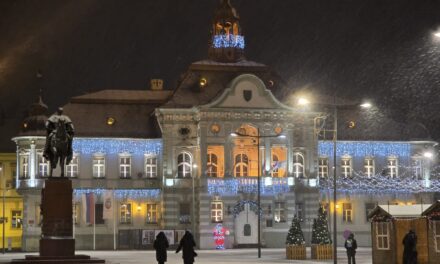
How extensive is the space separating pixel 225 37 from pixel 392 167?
18.8 metres

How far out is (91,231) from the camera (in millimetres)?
83750

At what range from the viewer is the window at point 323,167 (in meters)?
89.4

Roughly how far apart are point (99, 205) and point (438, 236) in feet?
146

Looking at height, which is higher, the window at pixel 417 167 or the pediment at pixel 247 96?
the pediment at pixel 247 96

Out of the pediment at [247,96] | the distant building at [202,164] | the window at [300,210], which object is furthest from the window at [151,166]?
the window at [300,210]

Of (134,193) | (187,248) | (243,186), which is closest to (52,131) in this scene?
(187,248)

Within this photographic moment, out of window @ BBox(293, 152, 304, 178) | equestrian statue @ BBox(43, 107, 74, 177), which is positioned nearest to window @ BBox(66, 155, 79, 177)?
window @ BBox(293, 152, 304, 178)

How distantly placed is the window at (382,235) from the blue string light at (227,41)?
43076 millimetres

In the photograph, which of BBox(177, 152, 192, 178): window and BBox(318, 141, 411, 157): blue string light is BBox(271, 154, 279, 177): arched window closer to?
BBox(318, 141, 411, 157): blue string light

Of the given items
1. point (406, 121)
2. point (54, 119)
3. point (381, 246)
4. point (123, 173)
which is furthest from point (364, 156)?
point (54, 119)

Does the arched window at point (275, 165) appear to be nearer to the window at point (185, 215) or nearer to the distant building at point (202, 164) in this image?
the distant building at point (202, 164)

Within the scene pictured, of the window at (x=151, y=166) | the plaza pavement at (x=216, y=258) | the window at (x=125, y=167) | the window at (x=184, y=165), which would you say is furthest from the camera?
the window at (x=151, y=166)

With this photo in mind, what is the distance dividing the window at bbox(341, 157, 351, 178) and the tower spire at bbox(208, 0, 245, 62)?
12824mm

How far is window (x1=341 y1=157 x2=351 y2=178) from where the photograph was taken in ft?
293
